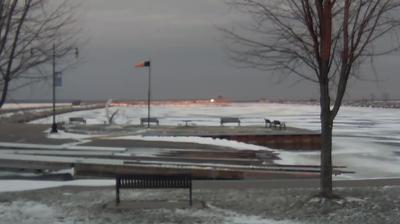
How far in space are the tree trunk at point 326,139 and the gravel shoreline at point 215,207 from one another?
1.14 ft

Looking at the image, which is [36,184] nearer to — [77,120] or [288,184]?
[288,184]

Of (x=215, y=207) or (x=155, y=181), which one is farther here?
(x=155, y=181)

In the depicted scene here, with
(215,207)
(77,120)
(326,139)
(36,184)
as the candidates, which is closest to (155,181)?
(215,207)

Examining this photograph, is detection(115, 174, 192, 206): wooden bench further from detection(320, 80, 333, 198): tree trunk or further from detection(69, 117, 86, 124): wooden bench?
detection(69, 117, 86, 124): wooden bench

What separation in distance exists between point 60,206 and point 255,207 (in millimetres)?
3685

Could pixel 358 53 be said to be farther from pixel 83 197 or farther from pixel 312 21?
pixel 83 197

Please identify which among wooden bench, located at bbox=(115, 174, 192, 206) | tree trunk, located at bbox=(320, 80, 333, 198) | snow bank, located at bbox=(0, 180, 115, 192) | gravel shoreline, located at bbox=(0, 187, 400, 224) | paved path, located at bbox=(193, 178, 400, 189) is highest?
tree trunk, located at bbox=(320, 80, 333, 198)

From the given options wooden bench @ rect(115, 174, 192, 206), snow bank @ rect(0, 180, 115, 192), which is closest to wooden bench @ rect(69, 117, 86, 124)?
snow bank @ rect(0, 180, 115, 192)

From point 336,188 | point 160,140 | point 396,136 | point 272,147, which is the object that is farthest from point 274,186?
point 396,136

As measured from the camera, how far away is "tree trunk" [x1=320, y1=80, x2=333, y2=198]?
1254 cm

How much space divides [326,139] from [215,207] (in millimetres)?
2600

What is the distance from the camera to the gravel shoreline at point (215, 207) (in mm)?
10867

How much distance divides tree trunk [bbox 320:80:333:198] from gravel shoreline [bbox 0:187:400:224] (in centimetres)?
35

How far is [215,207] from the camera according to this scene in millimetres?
12078
